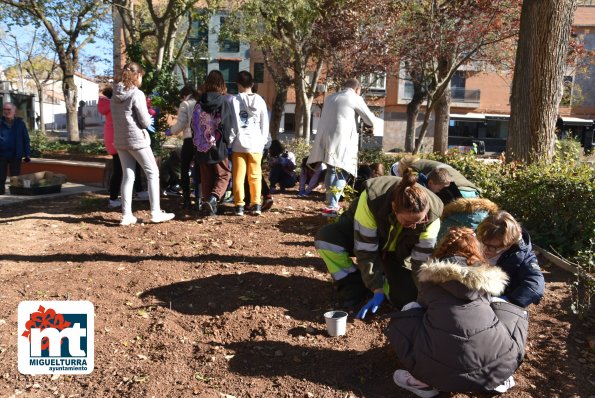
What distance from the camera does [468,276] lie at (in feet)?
8.91

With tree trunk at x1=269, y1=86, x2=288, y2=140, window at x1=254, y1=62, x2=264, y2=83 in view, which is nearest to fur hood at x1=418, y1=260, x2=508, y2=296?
tree trunk at x1=269, y1=86, x2=288, y2=140

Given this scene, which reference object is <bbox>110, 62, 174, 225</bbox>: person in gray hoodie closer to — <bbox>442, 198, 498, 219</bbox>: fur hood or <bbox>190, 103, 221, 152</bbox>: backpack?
<bbox>190, 103, 221, 152</bbox>: backpack

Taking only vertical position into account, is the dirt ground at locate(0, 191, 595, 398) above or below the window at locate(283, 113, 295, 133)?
below

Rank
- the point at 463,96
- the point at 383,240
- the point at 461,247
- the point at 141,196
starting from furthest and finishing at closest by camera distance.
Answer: the point at 463,96
the point at 141,196
the point at 383,240
the point at 461,247

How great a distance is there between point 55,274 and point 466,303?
321 centimetres

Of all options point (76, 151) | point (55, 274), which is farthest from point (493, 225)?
point (76, 151)

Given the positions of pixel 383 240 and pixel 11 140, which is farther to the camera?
pixel 11 140

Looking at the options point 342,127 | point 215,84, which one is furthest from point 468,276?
point 215,84

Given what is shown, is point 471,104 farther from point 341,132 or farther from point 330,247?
point 330,247

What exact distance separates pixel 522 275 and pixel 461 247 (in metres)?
0.66

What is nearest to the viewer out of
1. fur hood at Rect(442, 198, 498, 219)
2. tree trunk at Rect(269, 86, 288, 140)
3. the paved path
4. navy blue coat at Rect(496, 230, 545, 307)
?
navy blue coat at Rect(496, 230, 545, 307)

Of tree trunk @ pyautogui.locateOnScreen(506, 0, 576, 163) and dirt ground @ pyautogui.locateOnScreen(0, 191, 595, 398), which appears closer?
dirt ground @ pyautogui.locateOnScreen(0, 191, 595, 398)

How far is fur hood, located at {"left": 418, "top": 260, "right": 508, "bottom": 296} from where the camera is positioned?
2715mm

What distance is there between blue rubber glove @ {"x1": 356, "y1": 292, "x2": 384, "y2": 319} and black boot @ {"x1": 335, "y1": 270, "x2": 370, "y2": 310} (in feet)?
0.62
